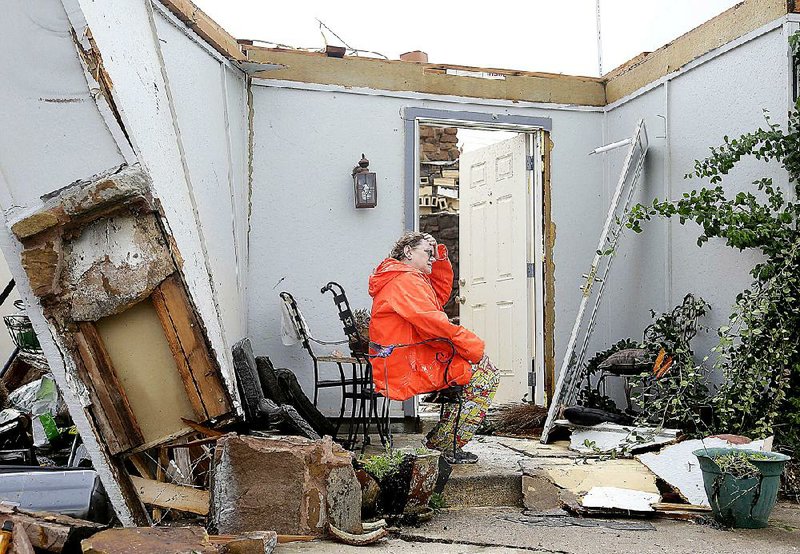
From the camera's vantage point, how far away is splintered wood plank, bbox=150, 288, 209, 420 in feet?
10.8

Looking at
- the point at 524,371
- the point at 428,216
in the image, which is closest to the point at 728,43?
the point at 524,371

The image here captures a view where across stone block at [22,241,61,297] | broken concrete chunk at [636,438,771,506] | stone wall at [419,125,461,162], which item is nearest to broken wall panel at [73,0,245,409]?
stone block at [22,241,61,297]

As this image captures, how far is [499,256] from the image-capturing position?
7.10m

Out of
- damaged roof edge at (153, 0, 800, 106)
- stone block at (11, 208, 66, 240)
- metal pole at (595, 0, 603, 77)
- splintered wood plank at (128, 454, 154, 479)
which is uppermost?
metal pole at (595, 0, 603, 77)

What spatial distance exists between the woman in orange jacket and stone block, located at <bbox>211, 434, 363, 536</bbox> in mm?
975

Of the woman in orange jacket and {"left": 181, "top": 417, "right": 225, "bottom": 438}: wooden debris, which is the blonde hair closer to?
the woman in orange jacket

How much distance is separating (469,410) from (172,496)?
178 cm

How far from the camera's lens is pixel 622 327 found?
6629mm

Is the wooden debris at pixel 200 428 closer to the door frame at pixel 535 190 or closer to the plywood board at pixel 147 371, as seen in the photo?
the plywood board at pixel 147 371

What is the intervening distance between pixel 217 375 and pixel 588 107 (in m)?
4.68

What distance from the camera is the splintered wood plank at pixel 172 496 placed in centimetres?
334

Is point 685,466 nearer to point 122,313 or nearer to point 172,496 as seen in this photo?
point 172,496

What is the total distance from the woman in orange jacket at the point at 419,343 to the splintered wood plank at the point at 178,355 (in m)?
1.17

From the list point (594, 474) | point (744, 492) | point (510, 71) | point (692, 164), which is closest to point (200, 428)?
point (594, 474)
